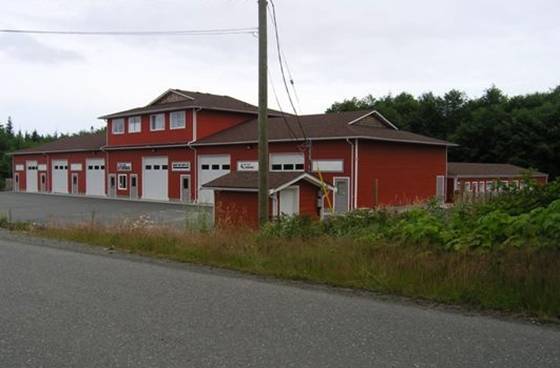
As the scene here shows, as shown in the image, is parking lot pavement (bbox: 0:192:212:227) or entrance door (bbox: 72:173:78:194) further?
entrance door (bbox: 72:173:78:194)

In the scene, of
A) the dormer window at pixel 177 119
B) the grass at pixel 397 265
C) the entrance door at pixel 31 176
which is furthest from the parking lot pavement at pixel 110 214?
the entrance door at pixel 31 176

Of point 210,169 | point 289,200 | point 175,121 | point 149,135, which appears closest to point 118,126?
point 149,135

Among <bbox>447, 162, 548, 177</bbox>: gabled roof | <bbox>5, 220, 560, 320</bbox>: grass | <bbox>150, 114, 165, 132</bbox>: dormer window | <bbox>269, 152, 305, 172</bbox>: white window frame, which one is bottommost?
<bbox>5, 220, 560, 320</bbox>: grass

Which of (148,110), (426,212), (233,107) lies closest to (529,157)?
(233,107)

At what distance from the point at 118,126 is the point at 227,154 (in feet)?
A: 47.4

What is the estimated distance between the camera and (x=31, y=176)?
57.8m

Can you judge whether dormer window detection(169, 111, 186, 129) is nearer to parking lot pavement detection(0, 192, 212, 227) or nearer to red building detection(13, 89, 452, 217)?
red building detection(13, 89, 452, 217)

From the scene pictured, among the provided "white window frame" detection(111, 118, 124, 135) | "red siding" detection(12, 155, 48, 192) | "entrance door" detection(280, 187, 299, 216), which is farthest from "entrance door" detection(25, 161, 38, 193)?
"entrance door" detection(280, 187, 299, 216)

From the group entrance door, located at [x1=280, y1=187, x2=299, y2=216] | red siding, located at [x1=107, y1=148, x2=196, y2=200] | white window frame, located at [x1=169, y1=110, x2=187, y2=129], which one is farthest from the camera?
white window frame, located at [x1=169, y1=110, x2=187, y2=129]

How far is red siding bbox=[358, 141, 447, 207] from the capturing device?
3050cm

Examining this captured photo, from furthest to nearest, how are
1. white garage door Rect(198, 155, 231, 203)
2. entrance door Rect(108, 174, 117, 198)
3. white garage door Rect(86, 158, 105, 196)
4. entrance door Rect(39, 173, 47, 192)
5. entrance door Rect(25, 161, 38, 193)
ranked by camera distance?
entrance door Rect(25, 161, 38, 193) → entrance door Rect(39, 173, 47, 192) → white garage door Rect(86, 158, 105, 196) → entrance door Rect(108, 174, 117, 198) → white garage door Rect(198, 155, 231, 203)

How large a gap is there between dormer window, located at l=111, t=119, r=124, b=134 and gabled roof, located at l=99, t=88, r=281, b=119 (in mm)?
Answer: 492

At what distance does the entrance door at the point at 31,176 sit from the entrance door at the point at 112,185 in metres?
15.3

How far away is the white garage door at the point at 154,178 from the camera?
41.1m
